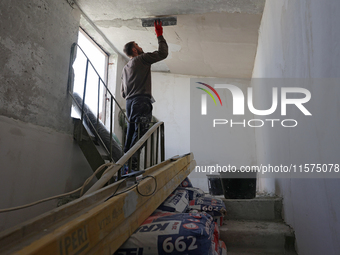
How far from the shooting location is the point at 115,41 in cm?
398

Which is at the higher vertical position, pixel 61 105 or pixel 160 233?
pixel 61 105

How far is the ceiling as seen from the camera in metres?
2.86

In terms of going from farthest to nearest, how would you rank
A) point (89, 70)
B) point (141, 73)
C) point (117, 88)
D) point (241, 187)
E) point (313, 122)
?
point (117, 88) < point (89, 70) < point (141, 73) < point (241, 187) < point (313, 122)

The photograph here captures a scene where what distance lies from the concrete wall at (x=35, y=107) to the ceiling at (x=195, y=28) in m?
0.68

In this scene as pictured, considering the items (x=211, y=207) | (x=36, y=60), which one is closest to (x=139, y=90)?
(x=36, y=60)

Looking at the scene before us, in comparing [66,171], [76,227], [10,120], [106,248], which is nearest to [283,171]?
[106,248]

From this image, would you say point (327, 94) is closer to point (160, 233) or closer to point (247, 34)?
point (160, 233)

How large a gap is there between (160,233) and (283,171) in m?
1.40

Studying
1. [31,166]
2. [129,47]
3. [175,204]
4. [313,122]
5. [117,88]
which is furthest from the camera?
[117,88]

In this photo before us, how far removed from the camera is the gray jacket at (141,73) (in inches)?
107

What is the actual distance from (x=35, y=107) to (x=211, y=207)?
65.4 inches

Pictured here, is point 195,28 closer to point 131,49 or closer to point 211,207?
point 131,49

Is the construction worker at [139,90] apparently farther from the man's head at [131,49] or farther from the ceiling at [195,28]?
the ceiling at [195,28]

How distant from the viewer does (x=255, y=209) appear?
2.27 meters
